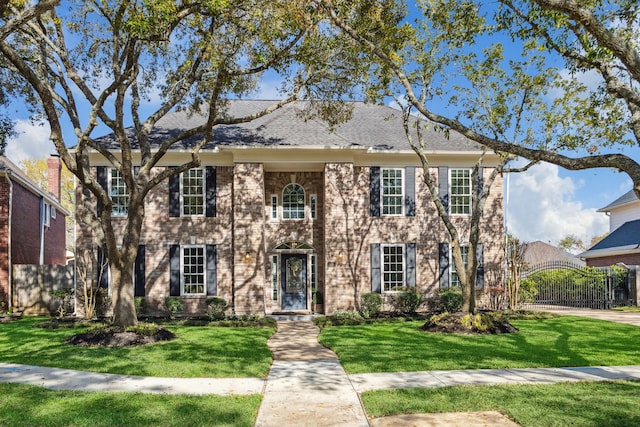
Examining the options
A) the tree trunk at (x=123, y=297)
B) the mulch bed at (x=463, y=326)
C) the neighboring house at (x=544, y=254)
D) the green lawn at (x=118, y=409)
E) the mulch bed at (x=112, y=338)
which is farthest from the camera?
the neighboring house at (x=544, y=254)

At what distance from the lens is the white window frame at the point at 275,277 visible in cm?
1738

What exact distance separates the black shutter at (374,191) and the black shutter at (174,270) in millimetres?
7273

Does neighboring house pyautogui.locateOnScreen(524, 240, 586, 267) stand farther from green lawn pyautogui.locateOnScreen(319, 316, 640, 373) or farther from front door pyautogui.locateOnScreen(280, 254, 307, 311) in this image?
front door pyautogui.locateOnScreen(280, 254, 307, 311)

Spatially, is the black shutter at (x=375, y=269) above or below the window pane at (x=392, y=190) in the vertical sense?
below

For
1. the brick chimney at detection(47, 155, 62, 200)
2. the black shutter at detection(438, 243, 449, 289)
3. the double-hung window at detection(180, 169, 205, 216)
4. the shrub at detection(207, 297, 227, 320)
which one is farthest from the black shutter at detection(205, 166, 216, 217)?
the brick chimney at detection(47, 155, 62, 200)

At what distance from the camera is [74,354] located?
30.4 feet

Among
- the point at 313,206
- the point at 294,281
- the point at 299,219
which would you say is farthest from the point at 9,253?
the point at 313,206

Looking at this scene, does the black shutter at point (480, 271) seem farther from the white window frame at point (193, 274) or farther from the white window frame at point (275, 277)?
the white window frame at point (193, 274)

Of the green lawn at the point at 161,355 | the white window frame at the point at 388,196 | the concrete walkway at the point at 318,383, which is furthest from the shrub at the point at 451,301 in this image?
the concrete walkway at the point at 318,383

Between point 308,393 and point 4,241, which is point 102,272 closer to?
point 4,241

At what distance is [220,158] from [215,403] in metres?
11.8

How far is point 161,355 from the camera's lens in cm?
919

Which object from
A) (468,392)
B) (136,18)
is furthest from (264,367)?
(136,18)

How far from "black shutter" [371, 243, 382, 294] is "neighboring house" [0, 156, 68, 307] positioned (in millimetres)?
13421
